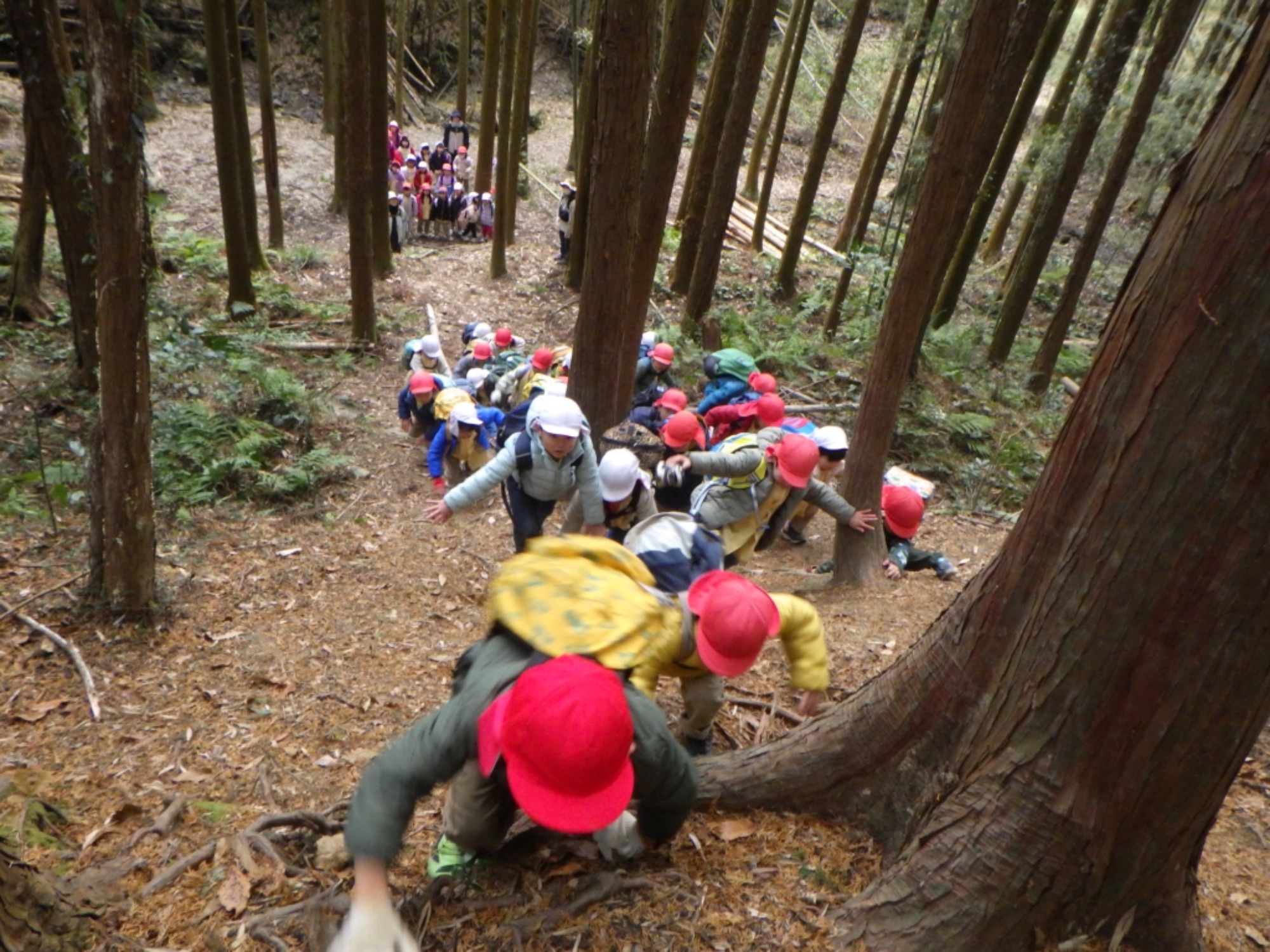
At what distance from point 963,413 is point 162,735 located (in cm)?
1146

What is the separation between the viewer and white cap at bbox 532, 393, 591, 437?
475cm

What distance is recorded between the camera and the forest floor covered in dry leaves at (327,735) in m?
2.47

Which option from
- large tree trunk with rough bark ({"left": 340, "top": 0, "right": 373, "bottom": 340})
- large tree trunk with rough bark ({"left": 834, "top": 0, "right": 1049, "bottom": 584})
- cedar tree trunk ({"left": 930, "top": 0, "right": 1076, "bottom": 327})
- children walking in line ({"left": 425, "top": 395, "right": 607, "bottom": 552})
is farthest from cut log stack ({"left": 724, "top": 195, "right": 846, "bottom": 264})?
children walking in line ({"left": 425, "top": 395, "right": 607, "bottom": 552})

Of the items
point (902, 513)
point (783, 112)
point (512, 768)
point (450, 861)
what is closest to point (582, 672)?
point (512, 768)

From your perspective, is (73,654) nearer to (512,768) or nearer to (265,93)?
(512,768)

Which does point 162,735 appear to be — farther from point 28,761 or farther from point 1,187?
point 1,187

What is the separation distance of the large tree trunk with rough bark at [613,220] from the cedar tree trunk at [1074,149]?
8.82 m

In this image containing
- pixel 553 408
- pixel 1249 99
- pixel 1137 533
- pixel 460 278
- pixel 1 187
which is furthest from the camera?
pixel 460 278

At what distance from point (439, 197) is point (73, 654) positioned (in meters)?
17.9

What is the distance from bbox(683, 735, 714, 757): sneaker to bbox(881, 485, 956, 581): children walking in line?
3.55 metres

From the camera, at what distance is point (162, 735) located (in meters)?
4.02

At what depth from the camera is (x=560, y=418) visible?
4.76 meters

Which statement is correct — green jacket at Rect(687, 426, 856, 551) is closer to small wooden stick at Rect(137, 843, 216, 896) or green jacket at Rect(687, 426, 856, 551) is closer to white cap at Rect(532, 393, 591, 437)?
white cap at Rect(532, 393, 591, 437)

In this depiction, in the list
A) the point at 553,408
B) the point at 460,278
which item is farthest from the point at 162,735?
the point at 460,278
